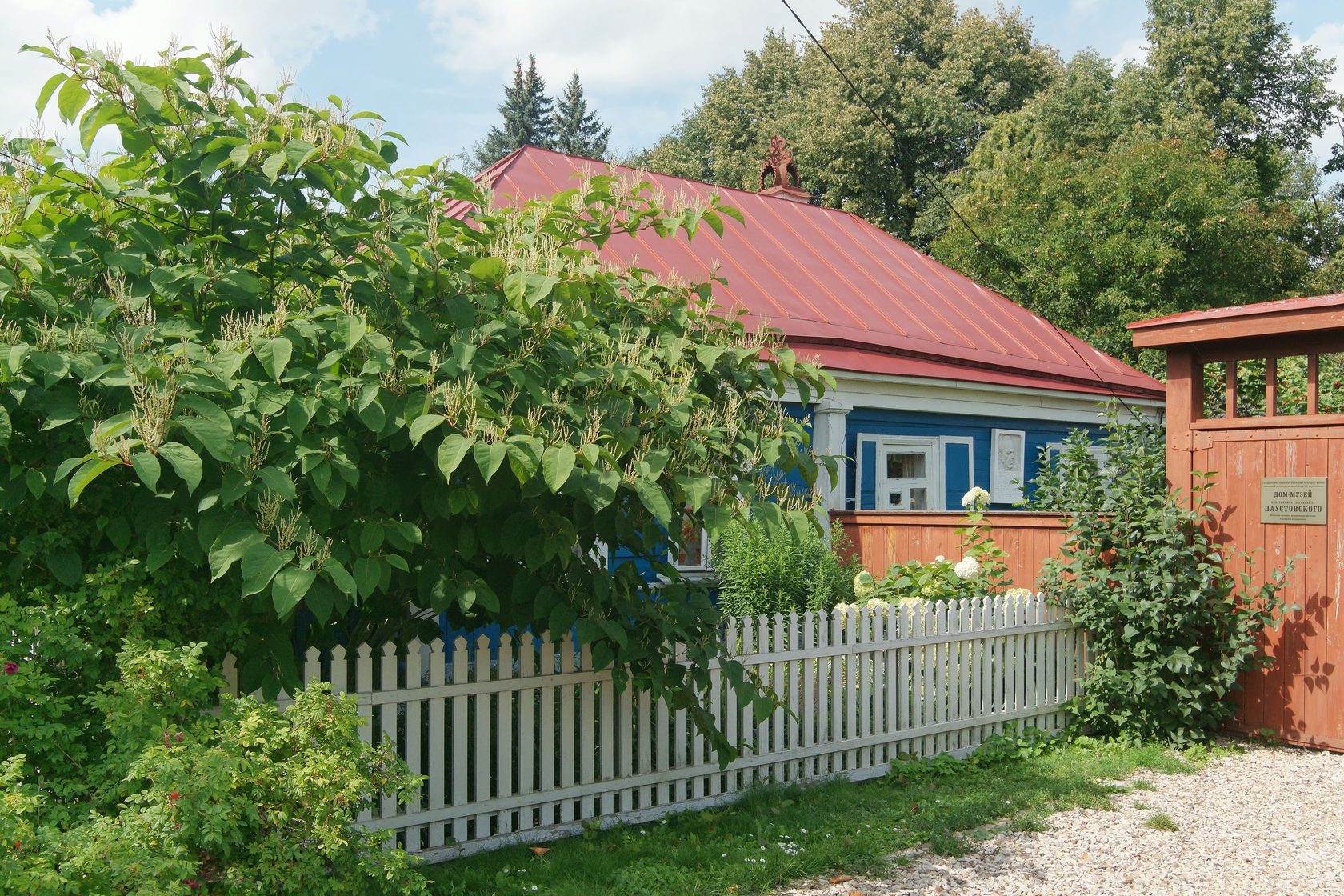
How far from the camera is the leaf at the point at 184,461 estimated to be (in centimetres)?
329

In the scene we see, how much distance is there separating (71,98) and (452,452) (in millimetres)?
1893

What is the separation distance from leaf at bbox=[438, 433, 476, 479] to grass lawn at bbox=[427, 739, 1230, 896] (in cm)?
198

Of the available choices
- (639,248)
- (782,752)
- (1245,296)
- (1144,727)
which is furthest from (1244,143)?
(782,752)

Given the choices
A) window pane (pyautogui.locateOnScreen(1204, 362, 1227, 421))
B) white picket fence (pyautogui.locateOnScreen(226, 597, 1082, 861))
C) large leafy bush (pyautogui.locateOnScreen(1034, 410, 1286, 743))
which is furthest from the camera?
window pane (pyautogui.locateOnScreen(1204, 362, 1227, 421))

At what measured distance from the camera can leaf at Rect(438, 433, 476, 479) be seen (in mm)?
3648

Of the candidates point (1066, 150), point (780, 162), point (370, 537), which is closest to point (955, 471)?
point (780, 162)

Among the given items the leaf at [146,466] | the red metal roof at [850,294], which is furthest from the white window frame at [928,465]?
the leaf at [146,466]

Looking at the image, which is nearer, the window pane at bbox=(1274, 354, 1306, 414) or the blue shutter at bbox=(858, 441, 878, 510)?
the window pane at bbox=(1274, 354, 1306, 414)

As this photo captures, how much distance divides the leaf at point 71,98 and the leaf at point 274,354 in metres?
1.18

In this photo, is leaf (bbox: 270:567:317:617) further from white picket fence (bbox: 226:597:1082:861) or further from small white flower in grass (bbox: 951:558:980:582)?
small white flower in grass (bbox: 951:558:980:582)

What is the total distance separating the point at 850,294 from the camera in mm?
14141

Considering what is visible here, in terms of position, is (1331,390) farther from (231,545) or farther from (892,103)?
(892,103)

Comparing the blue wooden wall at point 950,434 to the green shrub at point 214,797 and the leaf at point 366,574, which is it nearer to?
the leaf at point 366,574

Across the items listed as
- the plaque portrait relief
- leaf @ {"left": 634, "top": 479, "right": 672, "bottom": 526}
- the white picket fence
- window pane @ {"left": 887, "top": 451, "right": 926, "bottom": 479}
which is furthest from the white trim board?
leaf @ {"left": 634, "top": 479, "right": 672, "bottom": 526}
